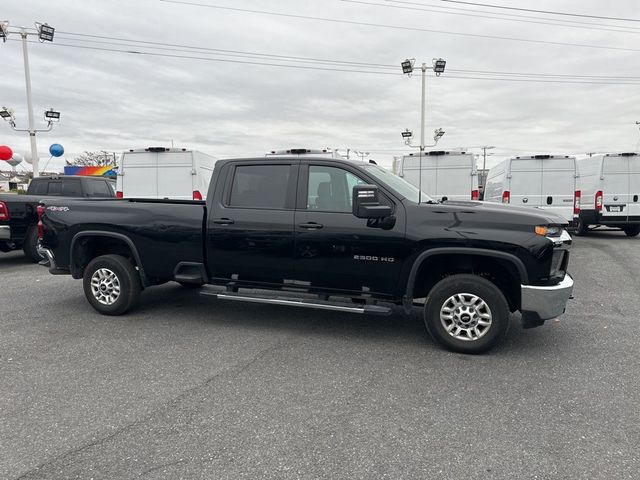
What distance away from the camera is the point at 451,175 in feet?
37.1

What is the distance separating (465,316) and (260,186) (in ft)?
8.52

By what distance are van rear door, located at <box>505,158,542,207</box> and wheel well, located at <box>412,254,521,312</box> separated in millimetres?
8310

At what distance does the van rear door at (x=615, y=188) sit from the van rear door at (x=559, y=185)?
8.29 ft

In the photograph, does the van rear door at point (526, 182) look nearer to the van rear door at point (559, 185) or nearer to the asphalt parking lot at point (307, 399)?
the van rear door at point (559, 185)

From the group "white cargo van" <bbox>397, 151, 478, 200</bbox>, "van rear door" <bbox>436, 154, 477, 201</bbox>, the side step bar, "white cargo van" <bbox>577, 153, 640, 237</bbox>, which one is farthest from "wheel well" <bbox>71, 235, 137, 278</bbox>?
"white cargo van" <bbox>577, 153, 640, 237</bbox>

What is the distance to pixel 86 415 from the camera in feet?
10.5

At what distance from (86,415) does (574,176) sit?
12.5 m

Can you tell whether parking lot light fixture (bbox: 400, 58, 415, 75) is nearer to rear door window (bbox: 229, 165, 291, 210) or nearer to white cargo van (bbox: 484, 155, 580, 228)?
white cargo van (bbox: 484, 155, 580, 228)

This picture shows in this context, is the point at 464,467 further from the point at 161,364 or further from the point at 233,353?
the point at 161,364

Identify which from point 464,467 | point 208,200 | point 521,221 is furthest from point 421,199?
point 464,467

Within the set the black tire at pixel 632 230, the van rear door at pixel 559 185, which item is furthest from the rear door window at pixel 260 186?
the black tire at pixel 632 230

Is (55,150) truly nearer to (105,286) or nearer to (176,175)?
(176,175)

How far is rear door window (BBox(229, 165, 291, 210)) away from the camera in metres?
5.09

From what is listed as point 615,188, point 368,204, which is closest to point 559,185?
point 615,188
